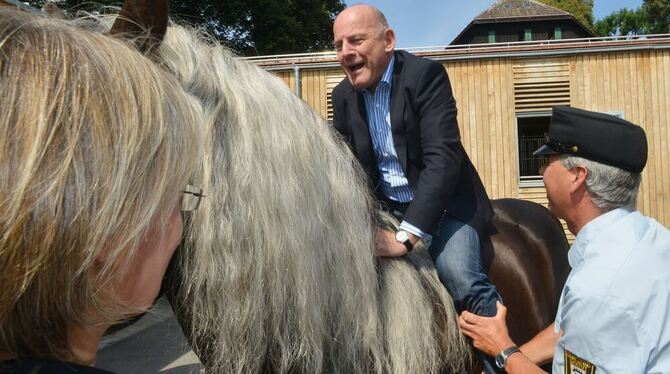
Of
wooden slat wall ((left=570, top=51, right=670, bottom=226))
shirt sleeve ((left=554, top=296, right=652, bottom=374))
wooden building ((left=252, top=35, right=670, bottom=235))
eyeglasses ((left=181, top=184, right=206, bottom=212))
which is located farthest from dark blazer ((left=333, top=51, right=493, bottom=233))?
wooden slat wall ((left=570, top=51, right=670, bottom=226))

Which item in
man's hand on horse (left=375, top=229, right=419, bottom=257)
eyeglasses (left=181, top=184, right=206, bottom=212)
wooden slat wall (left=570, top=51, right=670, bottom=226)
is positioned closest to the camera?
eyeglasses (left=181, top=184, right=206, bottom=212)

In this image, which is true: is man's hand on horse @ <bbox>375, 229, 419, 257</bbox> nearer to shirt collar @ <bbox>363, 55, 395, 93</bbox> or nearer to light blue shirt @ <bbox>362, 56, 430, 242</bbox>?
light blue shirt @ <bbox>362, 56, 430, 242</bbox>

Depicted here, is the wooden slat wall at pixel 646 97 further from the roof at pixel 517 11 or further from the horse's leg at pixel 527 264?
the roof at pixel 517 11

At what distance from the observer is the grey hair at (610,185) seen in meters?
1.85

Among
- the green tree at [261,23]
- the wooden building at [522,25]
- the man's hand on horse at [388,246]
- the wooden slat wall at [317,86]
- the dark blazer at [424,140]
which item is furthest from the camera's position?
the wooden building at [522,25]

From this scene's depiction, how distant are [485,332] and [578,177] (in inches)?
26.5

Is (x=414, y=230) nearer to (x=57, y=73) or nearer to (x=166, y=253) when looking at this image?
(x=166, y=253)

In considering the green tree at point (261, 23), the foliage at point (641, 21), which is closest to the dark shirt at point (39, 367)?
the green tree at point (261, 23)

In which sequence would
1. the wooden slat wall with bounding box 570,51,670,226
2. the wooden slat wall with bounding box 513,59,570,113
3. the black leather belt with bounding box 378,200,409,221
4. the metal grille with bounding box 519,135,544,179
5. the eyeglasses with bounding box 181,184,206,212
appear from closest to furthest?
the eyeglasses with bounding box 181,184,206,212, the black leather belt with bounding box 378,200,409,221, the wooden slat wall with bounding box 570,51,670,226, the wooden slat wall with bounding box 513,59,570,113, the metal grille with bounding box 519,135,544,179

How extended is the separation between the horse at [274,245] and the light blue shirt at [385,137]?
1.17 feet

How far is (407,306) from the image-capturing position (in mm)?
1916

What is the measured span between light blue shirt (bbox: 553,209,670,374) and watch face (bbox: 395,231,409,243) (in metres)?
0.56

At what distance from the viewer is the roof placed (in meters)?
32.4

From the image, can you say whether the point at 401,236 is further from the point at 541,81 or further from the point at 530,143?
the point at 530,143
